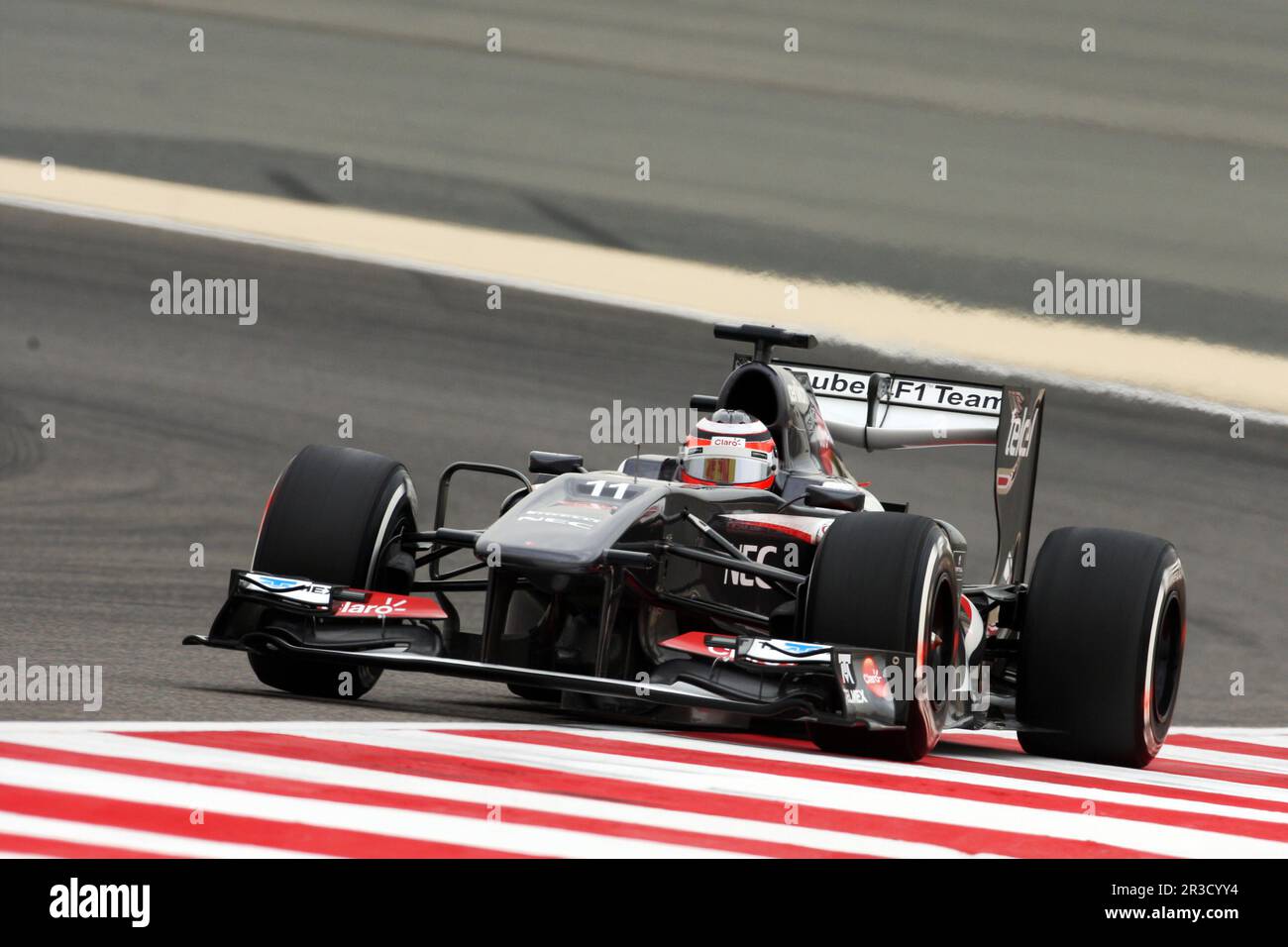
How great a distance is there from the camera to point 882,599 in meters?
8.12

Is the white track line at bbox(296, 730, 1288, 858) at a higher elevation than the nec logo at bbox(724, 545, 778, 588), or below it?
below

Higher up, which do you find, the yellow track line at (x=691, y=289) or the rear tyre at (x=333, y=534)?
the yellow track line at (x=691, y=289)

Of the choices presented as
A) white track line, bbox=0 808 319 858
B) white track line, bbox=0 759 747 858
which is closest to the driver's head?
white track line, bbox=0 759 747 858

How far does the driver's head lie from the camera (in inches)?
387

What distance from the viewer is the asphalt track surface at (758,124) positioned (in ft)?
74.4

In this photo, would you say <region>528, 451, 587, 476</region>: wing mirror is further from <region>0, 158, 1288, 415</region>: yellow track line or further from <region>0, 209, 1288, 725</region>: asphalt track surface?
<region>0, 158, 1288, 415</region>: yellow track line

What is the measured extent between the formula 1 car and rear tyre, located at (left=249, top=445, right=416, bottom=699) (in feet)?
0.03

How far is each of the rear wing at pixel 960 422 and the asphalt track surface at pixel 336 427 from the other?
2.11 m

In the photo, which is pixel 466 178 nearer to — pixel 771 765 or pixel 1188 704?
pixel 1188 704

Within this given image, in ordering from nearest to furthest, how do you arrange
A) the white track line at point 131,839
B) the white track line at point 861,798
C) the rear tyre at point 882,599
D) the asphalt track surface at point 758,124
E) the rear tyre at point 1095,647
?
the white track line at point 131,839 < the white track line at point 861,798 < the rear tyre at point 882,599 < the rear tyre at point 1095,647 < the asphalt track surface at point 758,124

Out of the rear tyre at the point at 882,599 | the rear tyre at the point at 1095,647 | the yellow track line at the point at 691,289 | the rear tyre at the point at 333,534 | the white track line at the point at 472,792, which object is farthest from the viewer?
the yellow track line at the point at 691,289

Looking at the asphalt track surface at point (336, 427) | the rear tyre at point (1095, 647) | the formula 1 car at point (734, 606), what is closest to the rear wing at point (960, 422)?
the formula 1 car at point (734, 606)

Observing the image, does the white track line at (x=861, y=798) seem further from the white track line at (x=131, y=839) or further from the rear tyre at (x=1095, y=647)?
the rear tyre at (x=1095, y=647)

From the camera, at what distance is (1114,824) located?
7004mm
